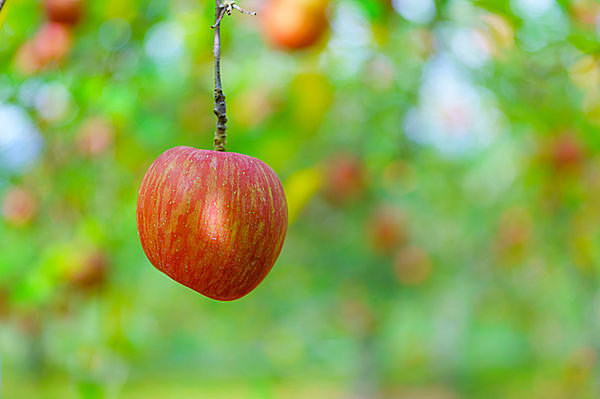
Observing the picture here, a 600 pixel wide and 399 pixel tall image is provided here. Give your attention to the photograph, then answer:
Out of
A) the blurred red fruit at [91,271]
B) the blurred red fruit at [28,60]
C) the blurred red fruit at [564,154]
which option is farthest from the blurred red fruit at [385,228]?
the blurred red fruit at [28,60]

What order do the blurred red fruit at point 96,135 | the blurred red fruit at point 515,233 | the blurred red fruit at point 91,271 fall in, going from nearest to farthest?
the blurred red fruit at point 96,135, the blurred red fruit at point 91,271, the blurred red fruit at point 515,233

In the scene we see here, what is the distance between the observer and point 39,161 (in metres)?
2.24

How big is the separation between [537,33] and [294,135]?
0.76m

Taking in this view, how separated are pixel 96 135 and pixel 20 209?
0.86 meters

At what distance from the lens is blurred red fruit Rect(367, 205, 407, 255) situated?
324 centimetres

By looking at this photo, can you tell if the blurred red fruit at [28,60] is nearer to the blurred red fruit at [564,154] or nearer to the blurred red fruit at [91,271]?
the blurred red fruit at [91,271]

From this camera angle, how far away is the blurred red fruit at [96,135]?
1.65m

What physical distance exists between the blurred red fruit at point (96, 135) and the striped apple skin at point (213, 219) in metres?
1.18

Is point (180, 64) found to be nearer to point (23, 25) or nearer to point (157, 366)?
point (23, 25)

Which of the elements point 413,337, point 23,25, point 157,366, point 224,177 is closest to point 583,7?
point 224,177

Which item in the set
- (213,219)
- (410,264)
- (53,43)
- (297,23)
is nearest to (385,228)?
(410,264)

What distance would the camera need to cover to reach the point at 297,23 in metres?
1.30

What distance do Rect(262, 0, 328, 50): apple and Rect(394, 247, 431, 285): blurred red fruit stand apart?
10.4ft

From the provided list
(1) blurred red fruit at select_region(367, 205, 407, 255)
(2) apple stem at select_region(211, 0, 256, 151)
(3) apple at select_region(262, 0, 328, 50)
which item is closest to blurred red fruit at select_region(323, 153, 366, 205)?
(1) blurred red fruit at select_region(367, 205, 407, 255)
